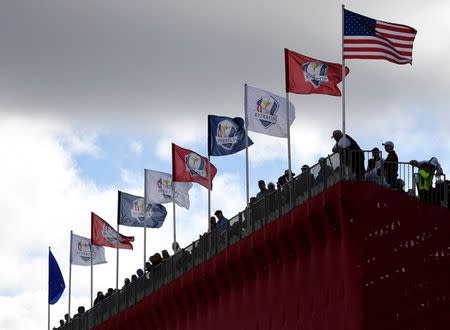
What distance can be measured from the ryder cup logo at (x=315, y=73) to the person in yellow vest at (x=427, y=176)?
15.3 feet

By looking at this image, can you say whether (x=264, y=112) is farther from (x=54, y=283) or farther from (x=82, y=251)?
(x=54, y=283)

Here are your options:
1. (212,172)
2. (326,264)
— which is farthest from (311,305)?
(212,172)

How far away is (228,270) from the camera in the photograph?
7525 cm

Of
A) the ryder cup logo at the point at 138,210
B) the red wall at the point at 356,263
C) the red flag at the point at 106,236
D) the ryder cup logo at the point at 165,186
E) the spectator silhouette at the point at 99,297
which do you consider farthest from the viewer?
the spectator silhouette at the point at 99,297

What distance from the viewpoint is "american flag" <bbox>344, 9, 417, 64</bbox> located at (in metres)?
64.5

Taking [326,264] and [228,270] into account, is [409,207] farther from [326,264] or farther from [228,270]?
[228,270]

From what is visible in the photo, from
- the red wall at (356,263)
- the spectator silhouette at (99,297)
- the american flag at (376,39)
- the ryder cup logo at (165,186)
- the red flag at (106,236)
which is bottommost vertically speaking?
the red wall at (356,263)

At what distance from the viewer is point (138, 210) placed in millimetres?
91375

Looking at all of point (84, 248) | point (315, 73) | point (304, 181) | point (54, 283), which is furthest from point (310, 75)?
point (54, 283)

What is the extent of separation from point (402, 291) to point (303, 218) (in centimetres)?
445

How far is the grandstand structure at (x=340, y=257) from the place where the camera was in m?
64.5

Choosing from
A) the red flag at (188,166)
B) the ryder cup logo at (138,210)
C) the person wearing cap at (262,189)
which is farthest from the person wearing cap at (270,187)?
the ryder cup logo at (138,210)

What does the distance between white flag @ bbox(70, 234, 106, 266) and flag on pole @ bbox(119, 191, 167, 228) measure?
503 cm

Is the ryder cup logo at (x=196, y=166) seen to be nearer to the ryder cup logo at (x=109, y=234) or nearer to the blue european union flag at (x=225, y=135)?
the blue european union flag at (x=225, y=135)
